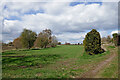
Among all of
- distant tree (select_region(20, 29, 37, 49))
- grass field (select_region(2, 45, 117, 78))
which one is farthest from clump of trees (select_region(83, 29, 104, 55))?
distant tree (select_region(20, 29, 37, 49))

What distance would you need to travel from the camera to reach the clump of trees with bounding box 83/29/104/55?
2005 centimetres

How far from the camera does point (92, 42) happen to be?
20.4 meters

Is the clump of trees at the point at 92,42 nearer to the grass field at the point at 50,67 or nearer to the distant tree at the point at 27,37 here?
the grass field at the point at 50,67

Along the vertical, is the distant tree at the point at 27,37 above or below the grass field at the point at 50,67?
above

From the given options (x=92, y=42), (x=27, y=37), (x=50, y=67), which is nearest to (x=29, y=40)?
(x=27, y=37)

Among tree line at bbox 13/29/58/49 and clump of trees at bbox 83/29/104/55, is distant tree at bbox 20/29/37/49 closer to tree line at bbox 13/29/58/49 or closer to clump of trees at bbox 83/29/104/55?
tree line at bbox 13/29/58/49

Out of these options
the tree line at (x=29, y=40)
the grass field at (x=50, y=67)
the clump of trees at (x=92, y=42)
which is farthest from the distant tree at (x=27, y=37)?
the clump of trees at (x=92, y=42)

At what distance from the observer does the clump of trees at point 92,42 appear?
2005cm

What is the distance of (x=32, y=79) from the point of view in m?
6.85

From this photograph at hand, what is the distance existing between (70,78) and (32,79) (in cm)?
238

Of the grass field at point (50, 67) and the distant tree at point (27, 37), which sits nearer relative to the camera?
the grass field at point (50, 67)

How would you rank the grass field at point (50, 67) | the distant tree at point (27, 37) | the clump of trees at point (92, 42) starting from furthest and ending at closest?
the distant tree at point (27, 37)
the clump of trees at point (92, 42)
the grass field at point (50, 67)

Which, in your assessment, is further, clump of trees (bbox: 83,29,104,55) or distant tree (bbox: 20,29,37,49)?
distant tree (bbox: 20,29,37,49)

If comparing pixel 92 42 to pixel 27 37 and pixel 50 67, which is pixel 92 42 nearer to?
pixel 50 67
